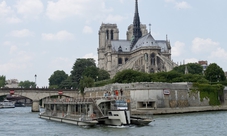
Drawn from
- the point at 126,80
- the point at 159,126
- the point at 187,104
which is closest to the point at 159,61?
the point at 126,80

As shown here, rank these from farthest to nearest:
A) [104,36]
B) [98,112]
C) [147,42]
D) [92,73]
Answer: [104,36], [147,42], [92,73], [98,112]

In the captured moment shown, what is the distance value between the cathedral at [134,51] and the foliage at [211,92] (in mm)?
38347

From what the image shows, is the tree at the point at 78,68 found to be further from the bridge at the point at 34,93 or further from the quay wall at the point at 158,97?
the quay wall at the point at 158,97

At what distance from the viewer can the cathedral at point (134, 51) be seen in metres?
110

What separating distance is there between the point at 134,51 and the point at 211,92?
58213 mm

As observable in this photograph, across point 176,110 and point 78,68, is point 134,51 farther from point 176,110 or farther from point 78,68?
point 176,110

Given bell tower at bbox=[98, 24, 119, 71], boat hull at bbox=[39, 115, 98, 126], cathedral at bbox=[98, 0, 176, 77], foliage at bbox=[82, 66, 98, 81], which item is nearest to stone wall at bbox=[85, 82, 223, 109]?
boat hull at bbox=[39, 115, 98, 126]

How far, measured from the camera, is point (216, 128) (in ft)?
Result: 114

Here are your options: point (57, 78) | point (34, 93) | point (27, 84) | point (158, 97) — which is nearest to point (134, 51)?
point (57, 78)

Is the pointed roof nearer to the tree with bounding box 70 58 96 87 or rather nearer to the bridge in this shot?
the tree with bounding box 70 58 96 87

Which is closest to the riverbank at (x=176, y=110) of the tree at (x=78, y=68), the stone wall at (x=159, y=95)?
the stone wall at (x=159, y=95)

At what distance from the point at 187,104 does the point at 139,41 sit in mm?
65172

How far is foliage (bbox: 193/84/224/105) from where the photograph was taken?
6359cm

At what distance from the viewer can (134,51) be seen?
4798 inches
